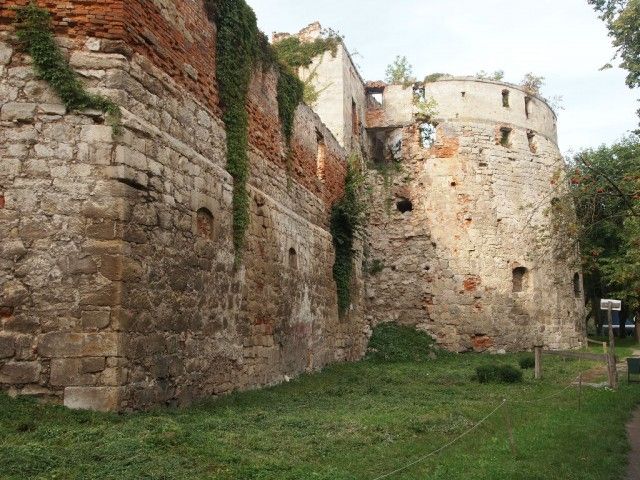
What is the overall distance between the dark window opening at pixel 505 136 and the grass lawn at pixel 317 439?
13.6 metres

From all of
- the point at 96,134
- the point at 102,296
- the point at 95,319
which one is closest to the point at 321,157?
the point at 96,134

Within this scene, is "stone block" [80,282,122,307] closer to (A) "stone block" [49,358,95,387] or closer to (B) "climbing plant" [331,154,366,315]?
(A) "stone block" [49,358,95,387]

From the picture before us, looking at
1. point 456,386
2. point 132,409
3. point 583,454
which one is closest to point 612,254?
point 456,386

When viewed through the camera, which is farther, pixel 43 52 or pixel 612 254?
pixel 612 254

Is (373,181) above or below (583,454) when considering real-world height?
above

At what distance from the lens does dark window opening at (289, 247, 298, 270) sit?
1367cm

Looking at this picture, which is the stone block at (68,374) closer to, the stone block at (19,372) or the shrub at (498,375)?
the stone block at (19,372)

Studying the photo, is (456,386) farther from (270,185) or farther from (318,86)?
(318,86)

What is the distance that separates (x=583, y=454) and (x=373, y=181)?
15939mm

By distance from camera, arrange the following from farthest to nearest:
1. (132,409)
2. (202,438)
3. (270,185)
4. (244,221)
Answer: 1. (270,185)
2. (244,221)
3. (132,409)
4. (202,438)

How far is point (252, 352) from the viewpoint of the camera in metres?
11.0

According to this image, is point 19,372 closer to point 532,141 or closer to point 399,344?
point 399,344

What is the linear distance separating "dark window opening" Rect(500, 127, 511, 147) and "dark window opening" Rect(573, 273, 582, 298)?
588 cm

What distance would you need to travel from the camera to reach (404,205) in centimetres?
2264
